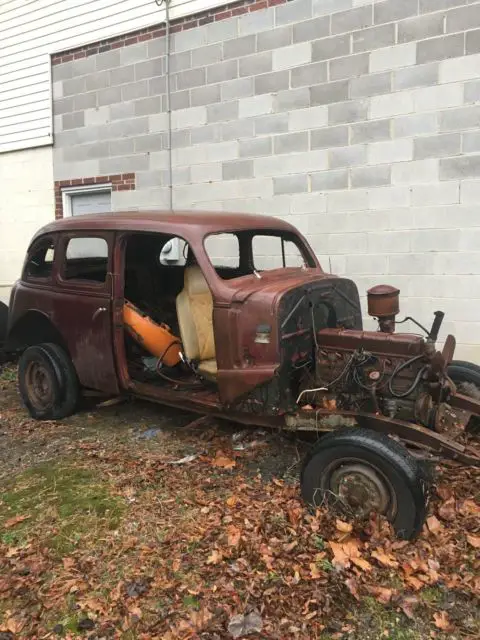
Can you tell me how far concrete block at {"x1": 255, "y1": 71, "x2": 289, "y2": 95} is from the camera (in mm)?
6660

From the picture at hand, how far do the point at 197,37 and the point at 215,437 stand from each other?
5446 mm

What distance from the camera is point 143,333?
15.5 feet

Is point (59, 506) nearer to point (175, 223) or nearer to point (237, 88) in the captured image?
point (175, 223)

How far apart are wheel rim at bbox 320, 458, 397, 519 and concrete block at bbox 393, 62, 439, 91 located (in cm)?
440

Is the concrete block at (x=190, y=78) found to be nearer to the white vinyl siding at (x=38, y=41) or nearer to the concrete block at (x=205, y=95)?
the concrete block at (x=205, y=95)

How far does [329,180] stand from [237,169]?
132cm

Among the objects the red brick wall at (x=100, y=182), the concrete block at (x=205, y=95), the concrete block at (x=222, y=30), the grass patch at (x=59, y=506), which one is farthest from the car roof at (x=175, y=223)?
the concrete block at (x=222, y=30)

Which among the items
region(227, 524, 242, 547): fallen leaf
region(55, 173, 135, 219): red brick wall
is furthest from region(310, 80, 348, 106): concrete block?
region(227, 524, 242, 547): fallen leaf


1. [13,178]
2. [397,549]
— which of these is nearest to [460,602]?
[397,549]

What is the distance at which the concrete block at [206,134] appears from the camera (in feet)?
23.8

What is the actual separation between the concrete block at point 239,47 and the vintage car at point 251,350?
2810 millimetres

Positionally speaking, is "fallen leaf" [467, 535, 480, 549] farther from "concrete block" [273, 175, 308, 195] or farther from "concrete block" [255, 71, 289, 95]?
"concrete block" [255, 71, 289, 95]

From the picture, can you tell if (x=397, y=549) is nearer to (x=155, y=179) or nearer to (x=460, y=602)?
(x=460, y=602)

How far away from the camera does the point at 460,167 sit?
5684 mm
